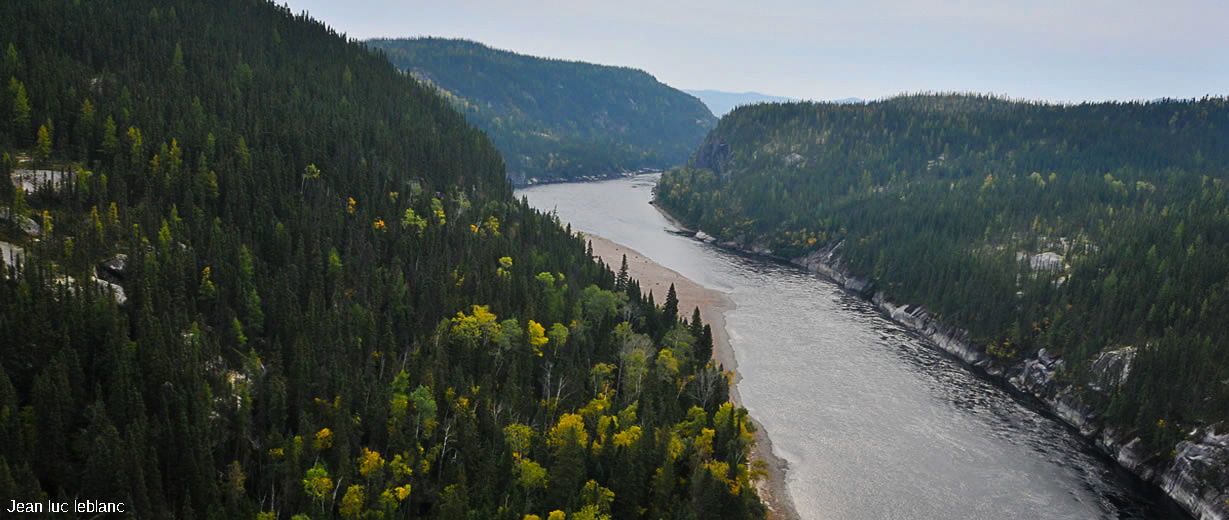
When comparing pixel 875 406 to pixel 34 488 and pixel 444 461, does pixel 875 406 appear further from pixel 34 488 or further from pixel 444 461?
pixel 34 488

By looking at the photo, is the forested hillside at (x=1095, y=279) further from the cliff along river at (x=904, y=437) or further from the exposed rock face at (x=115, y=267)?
the exposed rock face at (x=115, y=267)

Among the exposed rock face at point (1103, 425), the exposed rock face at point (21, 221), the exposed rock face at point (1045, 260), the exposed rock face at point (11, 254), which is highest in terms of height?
the exposed rock face at point (1045, 260)

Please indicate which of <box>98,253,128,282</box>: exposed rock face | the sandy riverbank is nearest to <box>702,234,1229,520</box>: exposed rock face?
the sandy riverbank

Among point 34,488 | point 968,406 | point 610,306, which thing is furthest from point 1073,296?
point 34,488

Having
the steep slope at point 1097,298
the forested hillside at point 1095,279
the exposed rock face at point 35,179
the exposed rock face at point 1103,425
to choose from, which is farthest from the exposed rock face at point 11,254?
the forested hillside at point 1095,279

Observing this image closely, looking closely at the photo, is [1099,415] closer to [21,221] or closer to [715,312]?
[715,312]

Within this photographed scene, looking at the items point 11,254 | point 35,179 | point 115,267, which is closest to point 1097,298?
point 115,267
